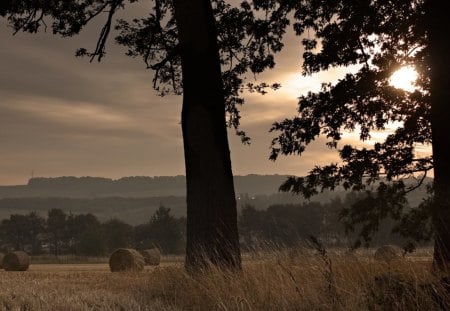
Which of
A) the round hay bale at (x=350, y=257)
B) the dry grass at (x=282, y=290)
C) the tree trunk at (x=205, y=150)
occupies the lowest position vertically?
the dry grass at (x=282, y=290)

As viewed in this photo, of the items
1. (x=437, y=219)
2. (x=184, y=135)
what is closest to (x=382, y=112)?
(x=437, y=219)

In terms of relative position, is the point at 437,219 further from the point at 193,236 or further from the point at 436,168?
the point at 193,236

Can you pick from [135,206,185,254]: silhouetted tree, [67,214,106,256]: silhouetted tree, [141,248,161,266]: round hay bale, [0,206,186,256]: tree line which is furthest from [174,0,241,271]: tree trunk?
[135,206,185,254]: silhouetted tree

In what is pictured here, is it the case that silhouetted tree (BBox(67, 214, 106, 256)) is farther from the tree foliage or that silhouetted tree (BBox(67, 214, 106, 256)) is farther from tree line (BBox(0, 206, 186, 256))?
the tree foliage

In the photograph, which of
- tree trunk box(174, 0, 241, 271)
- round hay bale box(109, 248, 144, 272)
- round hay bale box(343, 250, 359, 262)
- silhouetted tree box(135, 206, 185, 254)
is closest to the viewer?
round hay bale box(343, 250, 359, 262)

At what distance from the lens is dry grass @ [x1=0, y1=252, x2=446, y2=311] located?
20.6 feet

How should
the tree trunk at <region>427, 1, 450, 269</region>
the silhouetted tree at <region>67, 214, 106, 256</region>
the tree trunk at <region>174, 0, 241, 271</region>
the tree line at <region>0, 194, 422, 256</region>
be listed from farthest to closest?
the tree line at <region>0, 194, 422, 256</region>, the silhouetted tree at <region>67, 214, 106, 256</region>, the tree trunk at <region>174, 0, 241, 271</region>, the tree trunk at <region>427, 1, 450, 269</region>

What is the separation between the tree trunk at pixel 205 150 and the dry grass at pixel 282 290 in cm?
85

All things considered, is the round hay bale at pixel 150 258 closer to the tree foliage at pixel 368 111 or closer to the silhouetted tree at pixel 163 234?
the tree foliage at pixel 368 111

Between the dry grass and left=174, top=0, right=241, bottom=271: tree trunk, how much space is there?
33.6 inches

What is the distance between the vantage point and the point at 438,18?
11141 millimetres

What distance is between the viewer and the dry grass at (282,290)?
6.29 metres

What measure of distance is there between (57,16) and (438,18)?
9875mm

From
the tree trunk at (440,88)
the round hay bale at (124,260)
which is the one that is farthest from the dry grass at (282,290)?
the round hay bale at (124,260)
